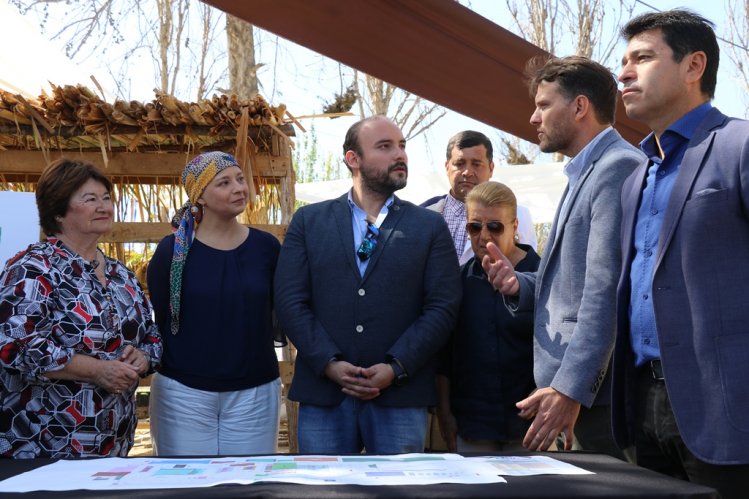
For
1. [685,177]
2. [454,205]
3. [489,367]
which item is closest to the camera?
[685,177]

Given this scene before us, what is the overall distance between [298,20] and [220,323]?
195cm

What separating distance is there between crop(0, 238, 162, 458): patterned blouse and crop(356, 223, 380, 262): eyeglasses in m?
1.09

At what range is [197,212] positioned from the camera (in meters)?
4.14

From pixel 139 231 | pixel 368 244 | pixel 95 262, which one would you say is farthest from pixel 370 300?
pixel 139 231

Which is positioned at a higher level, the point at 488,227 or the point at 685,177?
the point at 685,177

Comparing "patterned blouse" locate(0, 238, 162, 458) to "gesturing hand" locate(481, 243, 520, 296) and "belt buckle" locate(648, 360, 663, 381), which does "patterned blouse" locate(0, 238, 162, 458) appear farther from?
"belt buckle" locate(648, 360, 663, 381)

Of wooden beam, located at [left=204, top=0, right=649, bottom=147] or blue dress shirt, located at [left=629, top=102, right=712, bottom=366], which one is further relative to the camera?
blue dress shirt, located at [left=629, top=102, right=712, bottom=366]

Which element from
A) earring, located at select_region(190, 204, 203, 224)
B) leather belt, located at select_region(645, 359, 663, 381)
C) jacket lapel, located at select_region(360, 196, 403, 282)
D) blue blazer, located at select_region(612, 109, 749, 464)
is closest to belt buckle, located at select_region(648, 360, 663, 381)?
leather belt, located at select_region(645, 359, 663, 381)

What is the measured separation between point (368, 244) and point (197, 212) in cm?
91

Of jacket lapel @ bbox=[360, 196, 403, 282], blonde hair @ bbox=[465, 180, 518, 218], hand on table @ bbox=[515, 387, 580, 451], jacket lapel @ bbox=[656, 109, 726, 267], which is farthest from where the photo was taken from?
jacket lapel @ bbox=[360, 196, 403, 282]

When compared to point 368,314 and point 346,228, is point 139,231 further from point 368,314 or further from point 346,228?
point 368,314

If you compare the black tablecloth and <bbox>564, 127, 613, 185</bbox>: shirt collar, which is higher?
<bbox>564, 127, 613, 185</bbox>: shirt collar

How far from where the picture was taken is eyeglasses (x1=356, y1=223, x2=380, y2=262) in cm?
383

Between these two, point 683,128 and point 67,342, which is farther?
point 67,342
